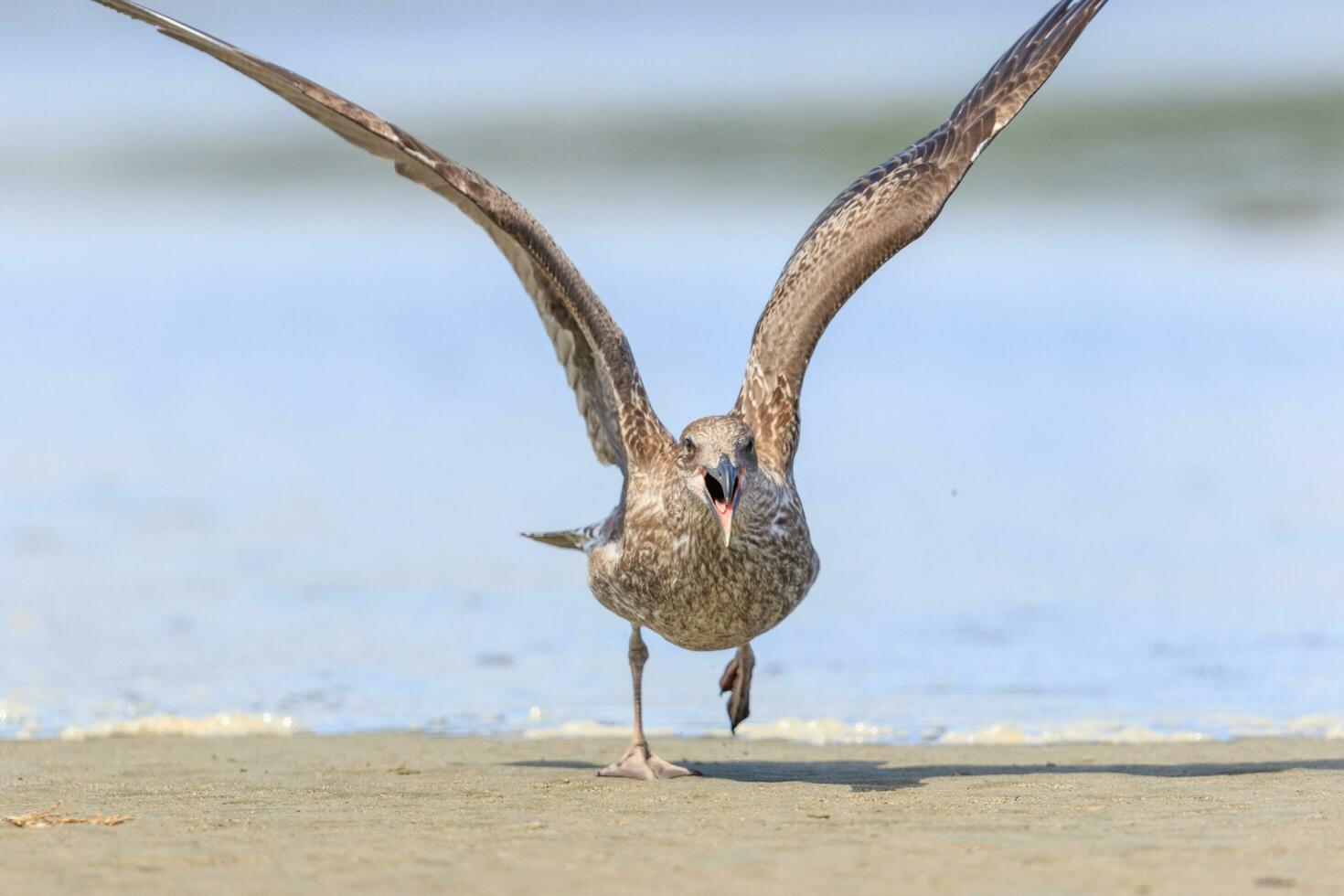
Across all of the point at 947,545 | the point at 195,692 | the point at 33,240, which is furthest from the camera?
the point at 33,240

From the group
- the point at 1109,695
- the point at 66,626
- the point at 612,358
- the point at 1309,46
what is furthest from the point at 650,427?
the point at 1309,46

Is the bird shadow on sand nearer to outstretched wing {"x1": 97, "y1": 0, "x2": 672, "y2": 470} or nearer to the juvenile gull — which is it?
the juvenile gull

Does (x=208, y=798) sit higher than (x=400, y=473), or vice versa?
(x=400, y=473)

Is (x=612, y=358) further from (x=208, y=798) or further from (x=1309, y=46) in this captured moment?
(x=1309, y=46)

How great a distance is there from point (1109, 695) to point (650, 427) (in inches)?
94.8

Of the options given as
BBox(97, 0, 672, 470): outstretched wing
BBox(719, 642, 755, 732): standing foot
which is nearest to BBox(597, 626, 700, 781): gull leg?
BBox(719, 642, 755, 732): standing foot

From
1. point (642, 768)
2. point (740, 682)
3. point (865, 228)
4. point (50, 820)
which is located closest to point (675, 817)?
point (642, 768)

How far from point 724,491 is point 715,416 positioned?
15.7 inches

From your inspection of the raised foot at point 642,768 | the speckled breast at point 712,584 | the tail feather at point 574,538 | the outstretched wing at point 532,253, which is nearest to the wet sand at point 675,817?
the raised foot at point 642,768

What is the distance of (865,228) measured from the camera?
961 centimetres

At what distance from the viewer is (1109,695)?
9.23 m

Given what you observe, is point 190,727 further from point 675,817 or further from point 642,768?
point 675,817

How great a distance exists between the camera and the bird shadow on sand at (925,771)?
7.41 metres

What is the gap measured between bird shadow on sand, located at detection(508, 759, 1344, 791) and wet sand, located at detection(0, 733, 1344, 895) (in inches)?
0.8
